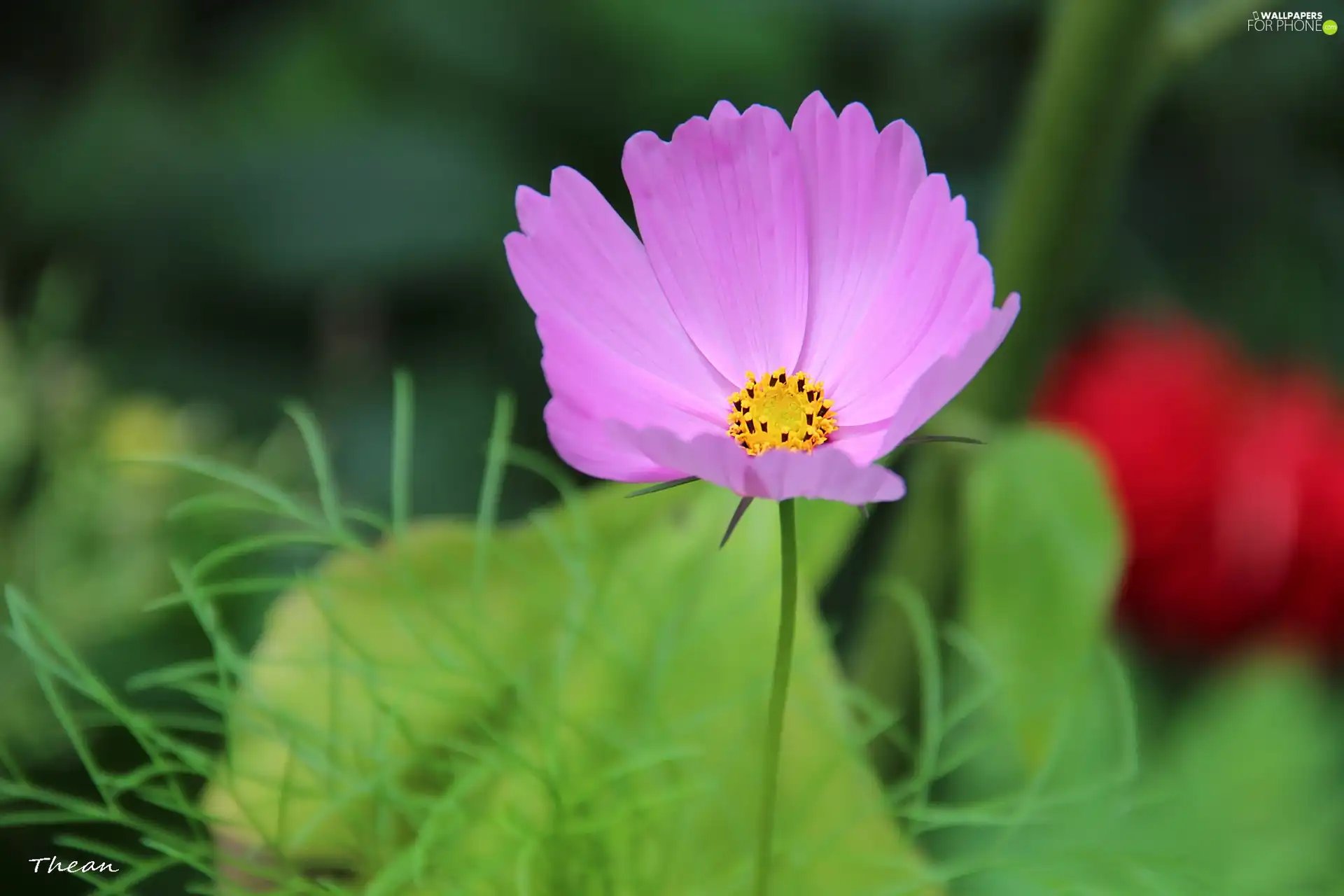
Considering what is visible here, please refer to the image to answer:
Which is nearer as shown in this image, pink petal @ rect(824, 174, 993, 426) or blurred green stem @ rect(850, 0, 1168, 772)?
pink petal @ rect(824, 174, 993, 426)

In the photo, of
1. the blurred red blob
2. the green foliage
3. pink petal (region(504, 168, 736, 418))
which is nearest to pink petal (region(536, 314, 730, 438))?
pink petal (region(504, 168, 736, 418))

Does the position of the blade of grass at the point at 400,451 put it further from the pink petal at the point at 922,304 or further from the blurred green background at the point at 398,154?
the blurred green background at the point at 398,154

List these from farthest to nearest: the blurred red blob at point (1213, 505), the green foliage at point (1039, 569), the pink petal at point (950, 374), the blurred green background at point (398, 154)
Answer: the blurred green background at point (398, 154)
the blurred red blob at point (1213, 505)
the green foliage at point (1039, 569)
the pink petal at point (950, 374)

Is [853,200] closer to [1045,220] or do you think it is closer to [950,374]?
[950,374]

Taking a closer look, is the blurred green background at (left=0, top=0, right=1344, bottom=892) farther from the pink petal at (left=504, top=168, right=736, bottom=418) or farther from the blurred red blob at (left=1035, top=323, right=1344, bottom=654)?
the pink petal at (left=504, top=168, right=736, bottom=418)

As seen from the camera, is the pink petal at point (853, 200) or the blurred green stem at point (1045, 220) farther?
the blurred green stem at point (1045, 220)

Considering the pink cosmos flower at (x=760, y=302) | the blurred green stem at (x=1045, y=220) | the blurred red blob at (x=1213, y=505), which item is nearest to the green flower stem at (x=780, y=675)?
the pink cosmos flower at (x=760, y=302)

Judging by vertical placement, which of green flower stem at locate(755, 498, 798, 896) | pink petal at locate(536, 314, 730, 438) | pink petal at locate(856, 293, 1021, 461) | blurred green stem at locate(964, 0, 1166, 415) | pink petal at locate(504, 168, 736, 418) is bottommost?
green flower stem at locate(755, 498, 798, 896)

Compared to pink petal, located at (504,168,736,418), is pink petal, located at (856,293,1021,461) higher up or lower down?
lower down

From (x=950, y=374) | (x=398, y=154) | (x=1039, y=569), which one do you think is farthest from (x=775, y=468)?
(x=398, y=154)
